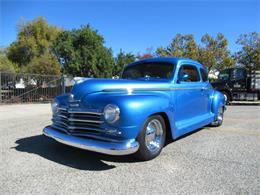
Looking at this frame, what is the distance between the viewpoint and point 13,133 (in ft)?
23.7

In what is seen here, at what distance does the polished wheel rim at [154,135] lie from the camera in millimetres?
4723

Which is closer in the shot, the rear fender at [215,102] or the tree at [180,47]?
the rear fender at [215,102]

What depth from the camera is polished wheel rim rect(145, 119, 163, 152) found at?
15.5 ft

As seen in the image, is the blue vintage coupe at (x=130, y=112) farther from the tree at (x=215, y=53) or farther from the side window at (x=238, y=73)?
the tree at (x=215, y=53)

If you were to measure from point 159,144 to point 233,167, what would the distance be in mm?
1271

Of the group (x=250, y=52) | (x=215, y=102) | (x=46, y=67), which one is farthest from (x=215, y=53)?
(x=215, y=102)

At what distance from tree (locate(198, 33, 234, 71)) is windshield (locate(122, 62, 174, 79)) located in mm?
28494

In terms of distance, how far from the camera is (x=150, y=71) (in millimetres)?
6098

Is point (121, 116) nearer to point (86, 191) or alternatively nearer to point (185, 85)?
point (86, 191)

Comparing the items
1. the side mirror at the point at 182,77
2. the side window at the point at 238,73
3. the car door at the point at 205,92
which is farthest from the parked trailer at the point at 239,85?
the side mirror at the point at 182,77

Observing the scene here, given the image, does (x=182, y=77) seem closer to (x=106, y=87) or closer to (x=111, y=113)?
(x=106, y=87)

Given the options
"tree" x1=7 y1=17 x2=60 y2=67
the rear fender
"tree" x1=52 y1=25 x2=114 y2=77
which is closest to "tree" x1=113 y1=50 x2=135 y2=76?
"tree" x1=52 y1=25 x2=114 y2=77

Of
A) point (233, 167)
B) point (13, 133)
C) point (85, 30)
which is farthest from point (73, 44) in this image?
point (233, 167)

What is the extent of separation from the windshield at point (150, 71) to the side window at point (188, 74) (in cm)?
27
